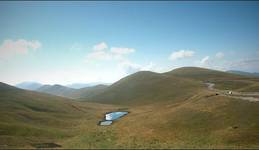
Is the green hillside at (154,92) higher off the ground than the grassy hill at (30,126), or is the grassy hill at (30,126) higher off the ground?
the green hillside at (154,92)

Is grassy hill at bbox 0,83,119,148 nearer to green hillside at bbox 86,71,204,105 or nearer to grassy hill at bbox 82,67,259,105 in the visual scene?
green hillside at bbox 86,71,204,105

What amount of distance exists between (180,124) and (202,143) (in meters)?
16.2

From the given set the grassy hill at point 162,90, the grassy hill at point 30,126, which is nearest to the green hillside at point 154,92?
the grassy hill at point 162,90

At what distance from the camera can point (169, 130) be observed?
57.6 m

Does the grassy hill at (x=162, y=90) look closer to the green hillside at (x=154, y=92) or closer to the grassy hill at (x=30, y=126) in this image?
the green hillside at (x=154, y=92)

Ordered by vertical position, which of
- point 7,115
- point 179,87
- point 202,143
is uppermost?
point 179,87

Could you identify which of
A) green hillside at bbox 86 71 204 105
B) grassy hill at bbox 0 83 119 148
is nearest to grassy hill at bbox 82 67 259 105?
green hillside at bbox 86 71 204 105

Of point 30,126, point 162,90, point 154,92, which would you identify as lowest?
point 30,126

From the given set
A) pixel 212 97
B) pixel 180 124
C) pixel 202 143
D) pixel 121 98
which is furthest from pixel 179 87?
pixel 202 143

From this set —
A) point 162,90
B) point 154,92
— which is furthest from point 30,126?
point 162,90

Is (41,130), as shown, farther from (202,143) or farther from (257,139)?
(257,139)

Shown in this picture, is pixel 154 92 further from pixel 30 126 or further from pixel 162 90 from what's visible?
pixel 30 126

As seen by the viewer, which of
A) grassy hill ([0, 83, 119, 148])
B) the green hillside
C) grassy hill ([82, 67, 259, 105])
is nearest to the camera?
grassy hill ([0, 83, 119, 148])

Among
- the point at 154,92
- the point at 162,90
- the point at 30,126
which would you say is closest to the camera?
the point at 30,126
